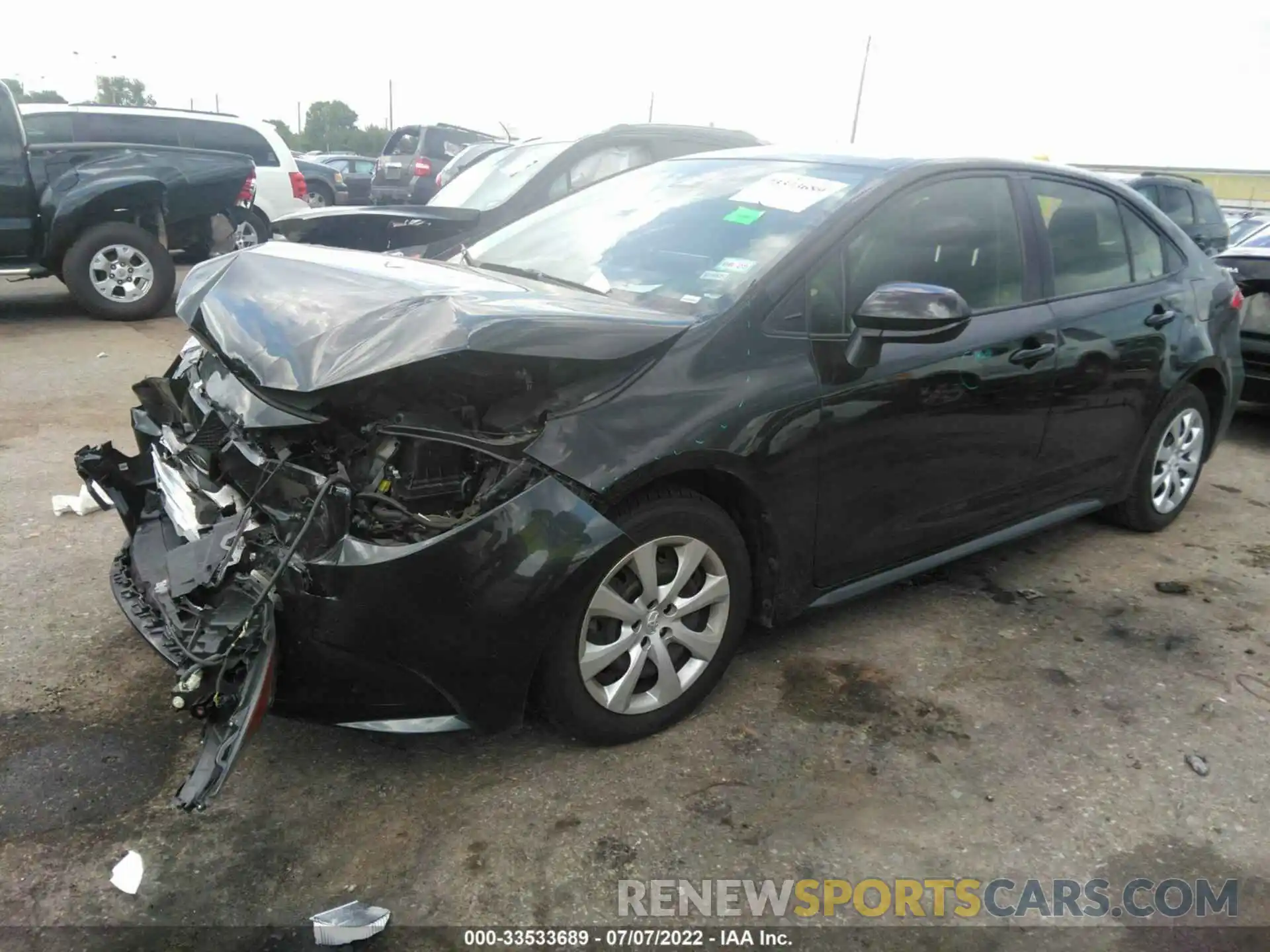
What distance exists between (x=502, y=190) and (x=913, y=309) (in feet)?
16.9

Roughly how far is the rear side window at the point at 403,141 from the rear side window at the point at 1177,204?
13.2m

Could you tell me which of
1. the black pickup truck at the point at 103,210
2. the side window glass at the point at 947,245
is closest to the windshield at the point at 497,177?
the black pickup truck at the point at 103,210

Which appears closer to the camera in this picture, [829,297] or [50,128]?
[829,297]

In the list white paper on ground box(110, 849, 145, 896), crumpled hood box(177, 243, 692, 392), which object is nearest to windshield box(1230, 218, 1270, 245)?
crumpled hood box(177, 243, 692, 392)

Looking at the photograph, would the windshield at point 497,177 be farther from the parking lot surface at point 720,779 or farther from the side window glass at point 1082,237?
the parking lot surface at point 720,779

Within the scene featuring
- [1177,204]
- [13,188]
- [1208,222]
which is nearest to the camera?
[13,188]

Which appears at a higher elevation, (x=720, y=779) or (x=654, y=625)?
(x=654, y=625)

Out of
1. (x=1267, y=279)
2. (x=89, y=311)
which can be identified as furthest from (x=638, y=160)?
(x=89, y=311)

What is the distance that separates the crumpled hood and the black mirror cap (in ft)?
1.89

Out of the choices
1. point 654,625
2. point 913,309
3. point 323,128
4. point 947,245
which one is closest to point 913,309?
point 913,309

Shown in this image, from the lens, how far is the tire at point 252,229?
10953 mm

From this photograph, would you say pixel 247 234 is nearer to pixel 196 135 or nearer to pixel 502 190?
pixel 196 135

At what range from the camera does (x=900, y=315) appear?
2875 millimetres

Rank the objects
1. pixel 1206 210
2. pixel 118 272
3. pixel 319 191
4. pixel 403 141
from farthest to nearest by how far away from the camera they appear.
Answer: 1. pixel 319 191
2. pixel 403 141
3. pixel 1206 210
4. pixel 118 272
